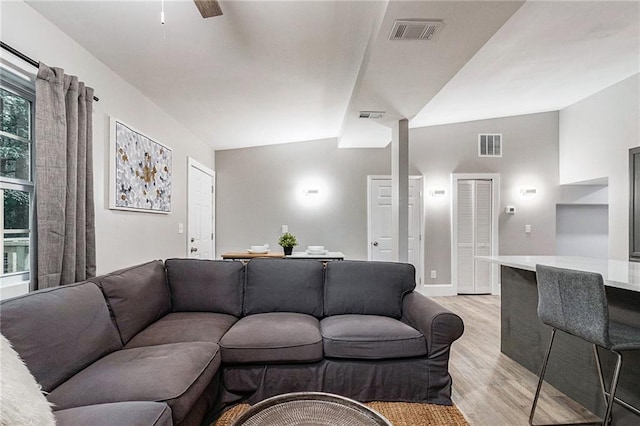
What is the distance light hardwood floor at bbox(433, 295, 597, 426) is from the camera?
2238mm

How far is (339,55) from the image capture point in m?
3.05

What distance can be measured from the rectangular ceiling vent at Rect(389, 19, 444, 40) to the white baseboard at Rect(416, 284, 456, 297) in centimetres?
457

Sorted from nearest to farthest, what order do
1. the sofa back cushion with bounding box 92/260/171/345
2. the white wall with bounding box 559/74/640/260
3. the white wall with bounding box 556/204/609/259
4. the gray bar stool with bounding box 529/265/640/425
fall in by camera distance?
1. the gray bar stool with bounding box 529/265/640/425
2. the sofa back cushion with bounding box 92/260/171/345
3. the white wall with bounding box 559/74/640/260
4. the white wall with bounding box 556/204/609/259

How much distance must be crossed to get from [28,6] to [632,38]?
505 centimetres

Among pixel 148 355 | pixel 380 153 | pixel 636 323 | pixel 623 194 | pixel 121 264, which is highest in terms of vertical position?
pixel 380 153

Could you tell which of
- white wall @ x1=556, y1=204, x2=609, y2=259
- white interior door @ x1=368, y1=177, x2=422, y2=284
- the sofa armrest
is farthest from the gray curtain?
white wall @ x1=556, y1=204, x2=609, y2=259

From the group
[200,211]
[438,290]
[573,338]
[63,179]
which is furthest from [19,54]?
[438,290]

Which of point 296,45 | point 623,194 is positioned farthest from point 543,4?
point 623,194

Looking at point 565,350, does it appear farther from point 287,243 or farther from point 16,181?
point 16,181

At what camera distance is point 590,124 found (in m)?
5.42

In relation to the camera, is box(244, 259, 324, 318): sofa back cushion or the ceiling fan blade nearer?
the ceiling fan blade

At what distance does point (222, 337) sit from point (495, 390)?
1986 millimetres

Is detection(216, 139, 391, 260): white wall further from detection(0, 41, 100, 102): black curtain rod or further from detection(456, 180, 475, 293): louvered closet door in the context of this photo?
detection(0, 41, 100, 102): black curtain rod

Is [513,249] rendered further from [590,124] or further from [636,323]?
[636,323]
